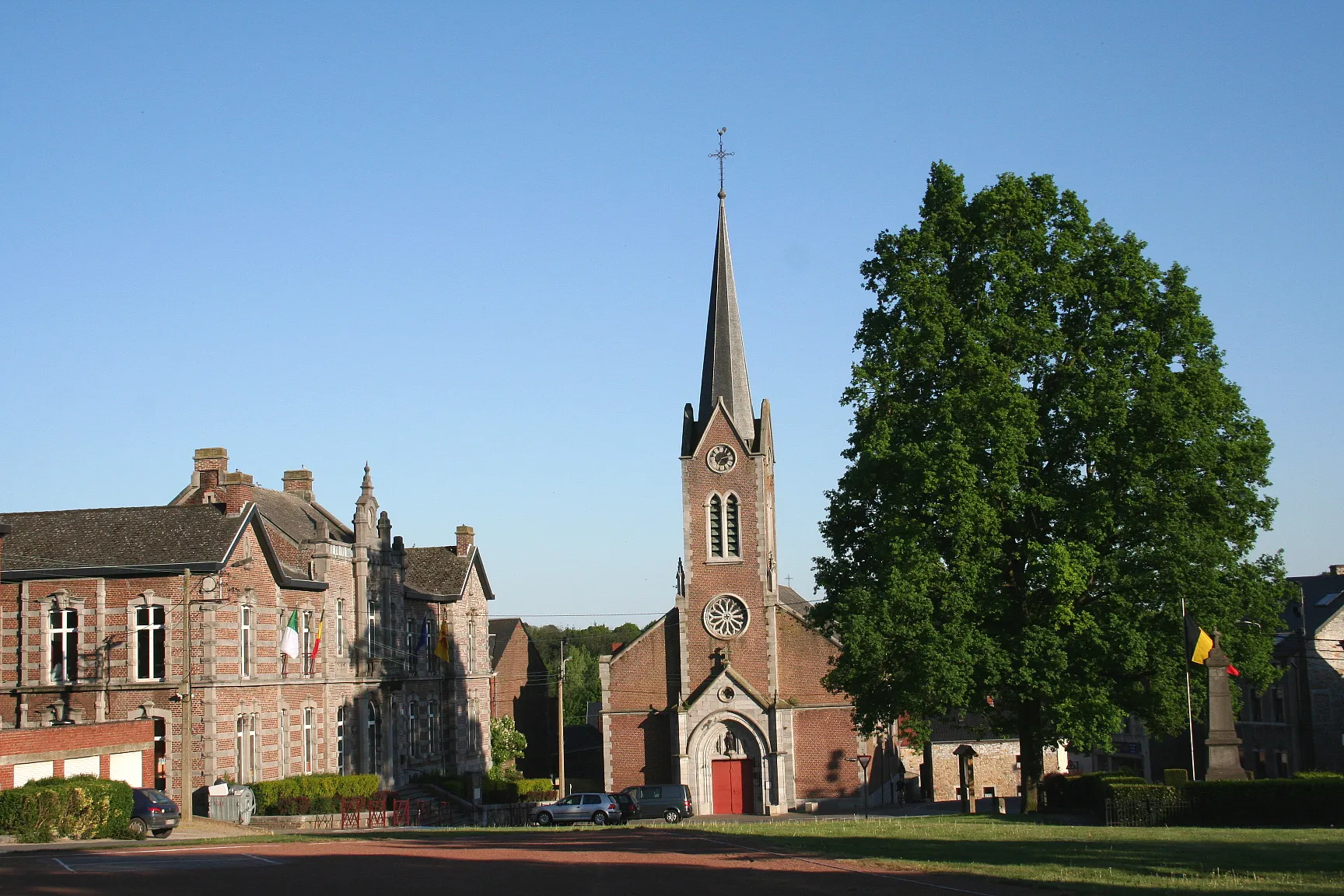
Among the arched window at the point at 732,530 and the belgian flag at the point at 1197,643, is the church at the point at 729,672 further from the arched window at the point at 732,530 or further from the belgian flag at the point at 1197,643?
the belgian flag at the point at 1197,643

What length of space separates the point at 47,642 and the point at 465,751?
72.6 ft

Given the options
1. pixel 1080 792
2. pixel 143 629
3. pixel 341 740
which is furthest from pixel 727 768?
pixel 143 629

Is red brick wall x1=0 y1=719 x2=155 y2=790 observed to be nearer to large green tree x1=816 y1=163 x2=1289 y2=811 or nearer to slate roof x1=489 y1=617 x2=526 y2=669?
large green tree x1=816 y1=163 x2=1289 y2=811

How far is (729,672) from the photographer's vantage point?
48156mm

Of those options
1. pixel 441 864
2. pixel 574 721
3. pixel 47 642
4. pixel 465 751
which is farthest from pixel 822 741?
pixel 574 721

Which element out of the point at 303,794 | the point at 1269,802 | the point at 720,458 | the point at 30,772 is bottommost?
the point at 303,794

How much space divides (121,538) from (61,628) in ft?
9.91

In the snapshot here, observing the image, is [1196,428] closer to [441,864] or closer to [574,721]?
[441,864]

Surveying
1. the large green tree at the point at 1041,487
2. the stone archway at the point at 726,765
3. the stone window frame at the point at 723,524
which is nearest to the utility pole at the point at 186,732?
the large green tree at the point at 1041,487

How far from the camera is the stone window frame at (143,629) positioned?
3747 centimetres

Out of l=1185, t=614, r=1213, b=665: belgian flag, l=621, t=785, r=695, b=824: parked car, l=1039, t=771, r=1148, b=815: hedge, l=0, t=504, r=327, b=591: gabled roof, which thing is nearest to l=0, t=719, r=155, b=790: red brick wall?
l=0, t=504, r=327, b=591: gabled roof

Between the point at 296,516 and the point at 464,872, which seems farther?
the point at 296,516

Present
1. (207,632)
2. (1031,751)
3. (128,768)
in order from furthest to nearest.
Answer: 1. (207,632)
2. (128,768)
3. (1031,751)

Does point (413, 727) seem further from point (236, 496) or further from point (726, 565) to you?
point (236, 496)
